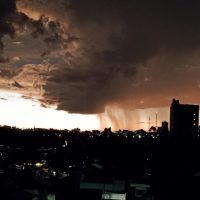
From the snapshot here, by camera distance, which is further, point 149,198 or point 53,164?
point 53,164

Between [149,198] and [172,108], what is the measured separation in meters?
69.2

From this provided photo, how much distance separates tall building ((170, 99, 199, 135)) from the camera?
89.8 metres

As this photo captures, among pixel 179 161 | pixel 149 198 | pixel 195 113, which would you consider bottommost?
pixel 149 198

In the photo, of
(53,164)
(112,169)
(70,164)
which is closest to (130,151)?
(70,164)

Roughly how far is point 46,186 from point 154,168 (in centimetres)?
805

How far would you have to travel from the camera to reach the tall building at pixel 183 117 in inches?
3536

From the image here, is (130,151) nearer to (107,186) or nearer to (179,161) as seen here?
(179,161)

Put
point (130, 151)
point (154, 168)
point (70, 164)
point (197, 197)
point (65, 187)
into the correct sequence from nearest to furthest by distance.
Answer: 1. point (197, 197)
2. point (65, 187)
3. point (154, 168)
4. point (130, 151)
5. point (70, 164)

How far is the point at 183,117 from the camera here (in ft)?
302

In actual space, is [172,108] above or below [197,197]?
above

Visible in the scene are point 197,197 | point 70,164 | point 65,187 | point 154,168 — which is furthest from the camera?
point 70,164

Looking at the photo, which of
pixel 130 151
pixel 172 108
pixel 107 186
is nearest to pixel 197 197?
pixel 107 186

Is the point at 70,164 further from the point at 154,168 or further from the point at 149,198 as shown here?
the point at 149,198

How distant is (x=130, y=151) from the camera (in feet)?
150
